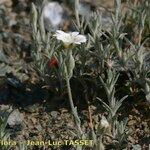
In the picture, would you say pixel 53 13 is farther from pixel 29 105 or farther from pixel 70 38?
pixel 70 38

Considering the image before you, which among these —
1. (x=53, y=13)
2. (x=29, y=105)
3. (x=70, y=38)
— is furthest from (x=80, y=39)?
(x=53, y=13)

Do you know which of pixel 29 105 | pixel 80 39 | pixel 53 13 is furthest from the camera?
pixel 53 13

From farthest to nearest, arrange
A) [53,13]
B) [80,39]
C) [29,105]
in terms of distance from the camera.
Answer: [53,13] < [29,105] < [80,39]

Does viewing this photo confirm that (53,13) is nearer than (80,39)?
No

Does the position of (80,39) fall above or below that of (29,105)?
above

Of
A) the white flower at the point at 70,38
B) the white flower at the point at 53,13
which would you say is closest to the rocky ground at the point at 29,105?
the white flower at the point at 53,13

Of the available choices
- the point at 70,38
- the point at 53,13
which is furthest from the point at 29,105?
the point at 53,13

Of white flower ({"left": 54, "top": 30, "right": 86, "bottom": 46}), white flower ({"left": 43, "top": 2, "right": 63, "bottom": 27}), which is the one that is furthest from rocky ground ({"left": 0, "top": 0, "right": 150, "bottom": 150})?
white flower ({"left": 54, "top": 30, "right": 86, "bottom": 46})

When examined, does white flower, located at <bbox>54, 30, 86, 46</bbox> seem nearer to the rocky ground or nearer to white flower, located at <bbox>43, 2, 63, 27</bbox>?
the rocky ground

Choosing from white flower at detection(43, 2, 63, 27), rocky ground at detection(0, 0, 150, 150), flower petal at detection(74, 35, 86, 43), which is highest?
flower petal at detection(74, 35, 86, 43)
